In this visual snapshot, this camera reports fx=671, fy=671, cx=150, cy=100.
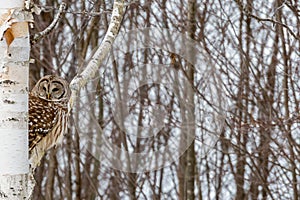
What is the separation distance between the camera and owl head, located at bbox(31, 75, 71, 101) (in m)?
3.06

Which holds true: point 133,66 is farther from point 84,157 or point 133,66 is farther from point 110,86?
point 84,157

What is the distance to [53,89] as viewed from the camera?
10.2ft

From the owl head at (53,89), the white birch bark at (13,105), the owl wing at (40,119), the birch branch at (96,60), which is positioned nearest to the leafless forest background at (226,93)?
the owl head at (53,89)

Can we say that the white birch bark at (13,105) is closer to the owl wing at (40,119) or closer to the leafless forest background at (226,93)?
the owl wing at (40,119)

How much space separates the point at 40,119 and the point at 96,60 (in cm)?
68

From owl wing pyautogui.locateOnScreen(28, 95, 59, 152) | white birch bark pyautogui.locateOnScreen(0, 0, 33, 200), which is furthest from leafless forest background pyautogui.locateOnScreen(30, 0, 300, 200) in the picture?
white birch bark pyautogui.locateOnScreen(0, 0, 33, 200)

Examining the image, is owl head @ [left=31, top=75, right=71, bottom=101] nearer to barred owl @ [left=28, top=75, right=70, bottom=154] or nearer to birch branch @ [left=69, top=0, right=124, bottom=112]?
barred owl @ [left=28, top=75, right=70, bottom=154]

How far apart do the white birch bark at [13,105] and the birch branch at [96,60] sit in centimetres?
45

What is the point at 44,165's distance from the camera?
6.05 meters

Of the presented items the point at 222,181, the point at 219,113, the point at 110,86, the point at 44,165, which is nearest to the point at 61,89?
the point at 219,113

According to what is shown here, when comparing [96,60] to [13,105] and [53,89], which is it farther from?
[53,89]

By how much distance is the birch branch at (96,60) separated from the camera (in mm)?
2135

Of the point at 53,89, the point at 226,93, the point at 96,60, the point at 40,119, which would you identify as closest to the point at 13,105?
the point at 96,60

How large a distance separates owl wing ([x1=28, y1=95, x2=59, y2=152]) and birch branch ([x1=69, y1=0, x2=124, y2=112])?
0.51 m
